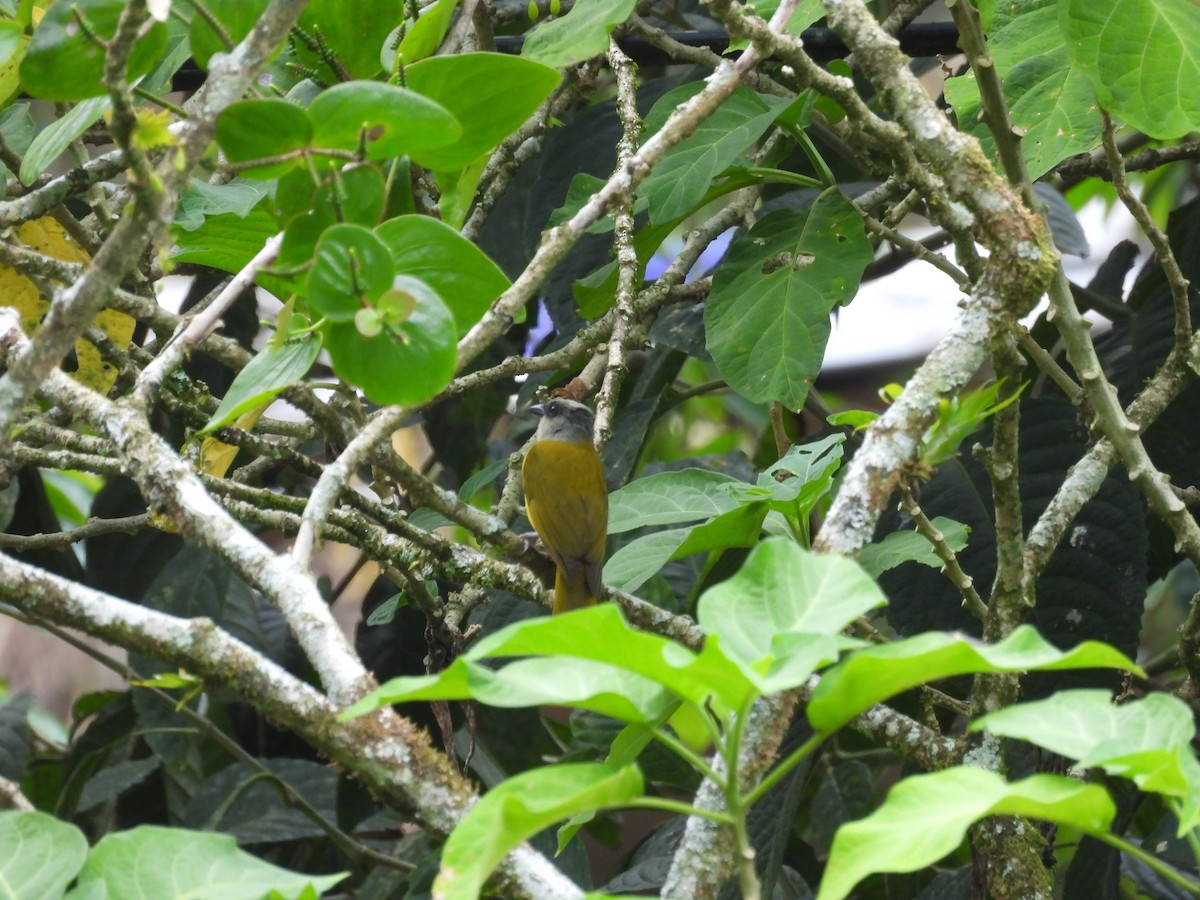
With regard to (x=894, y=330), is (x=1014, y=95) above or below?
above

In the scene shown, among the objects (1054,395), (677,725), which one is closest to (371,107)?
(1054,395)

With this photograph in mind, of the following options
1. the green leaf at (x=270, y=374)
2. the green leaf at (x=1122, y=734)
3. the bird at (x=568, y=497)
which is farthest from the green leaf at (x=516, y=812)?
the bird at (x=568, y=497)

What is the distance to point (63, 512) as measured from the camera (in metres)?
4.80

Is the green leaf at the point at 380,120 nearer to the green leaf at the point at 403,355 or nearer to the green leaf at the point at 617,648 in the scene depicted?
the green leaf at the point at 403,355

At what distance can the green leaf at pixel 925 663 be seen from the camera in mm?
860

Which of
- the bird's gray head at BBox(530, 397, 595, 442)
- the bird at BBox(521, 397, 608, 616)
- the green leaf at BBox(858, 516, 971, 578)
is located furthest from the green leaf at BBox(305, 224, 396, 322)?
the bird's gray head at BBox(530, 397, 595, 442)

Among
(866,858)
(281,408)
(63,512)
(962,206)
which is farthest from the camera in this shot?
(63,512)

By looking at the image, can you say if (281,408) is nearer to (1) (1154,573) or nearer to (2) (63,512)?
(2) (63,512)

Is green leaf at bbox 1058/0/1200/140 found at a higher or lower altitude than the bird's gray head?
higher

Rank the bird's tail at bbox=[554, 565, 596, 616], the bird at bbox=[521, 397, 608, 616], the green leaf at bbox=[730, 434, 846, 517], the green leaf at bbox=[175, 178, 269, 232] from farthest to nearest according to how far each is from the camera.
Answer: the bird at bbox=[521, 397, 608, 616]
the bird's tail at bbox=[554, 565, 596, 616]
the green leaf at bbox=[175, 178, 269, 232]
the green leaf at bbox=[730, 434, 846, 517]

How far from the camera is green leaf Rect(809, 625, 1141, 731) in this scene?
860 millimetres

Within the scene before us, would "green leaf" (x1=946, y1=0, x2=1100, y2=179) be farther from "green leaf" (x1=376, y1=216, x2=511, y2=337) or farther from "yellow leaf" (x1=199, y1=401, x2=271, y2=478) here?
"yellow leaf" (x1=199, y1=401, x2=271, y2=478)

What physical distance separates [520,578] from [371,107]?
2.70 feet

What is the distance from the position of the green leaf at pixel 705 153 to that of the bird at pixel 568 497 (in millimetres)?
891
